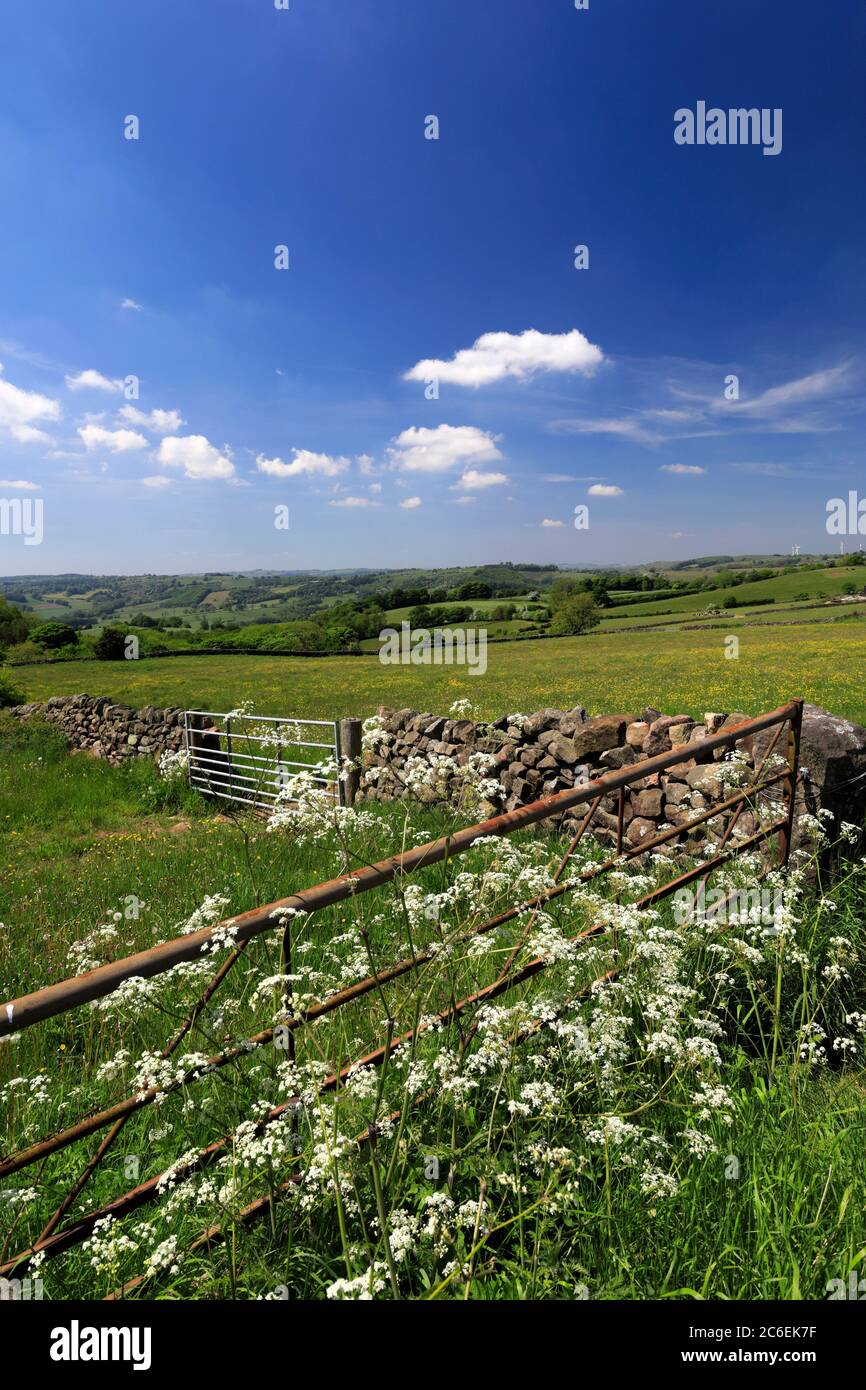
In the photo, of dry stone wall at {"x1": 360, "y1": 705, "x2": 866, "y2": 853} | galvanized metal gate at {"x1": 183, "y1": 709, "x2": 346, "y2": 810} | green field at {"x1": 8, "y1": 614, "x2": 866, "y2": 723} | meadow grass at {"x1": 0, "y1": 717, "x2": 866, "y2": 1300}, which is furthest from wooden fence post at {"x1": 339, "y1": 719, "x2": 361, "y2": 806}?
meadow grass at {"x1": 0, "y1": 717, "x2": 866, "y2": 1300}

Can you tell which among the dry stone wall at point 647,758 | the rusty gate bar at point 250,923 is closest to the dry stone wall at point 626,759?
the dry stone wall at point 647,758

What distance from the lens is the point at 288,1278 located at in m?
1.88

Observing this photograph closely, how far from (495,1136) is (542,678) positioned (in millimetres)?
26857

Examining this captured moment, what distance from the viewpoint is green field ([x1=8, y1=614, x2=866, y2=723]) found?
18812mm

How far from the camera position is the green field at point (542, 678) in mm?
18812

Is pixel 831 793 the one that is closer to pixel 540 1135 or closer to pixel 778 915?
pixel 778 915

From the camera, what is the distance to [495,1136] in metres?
2.40

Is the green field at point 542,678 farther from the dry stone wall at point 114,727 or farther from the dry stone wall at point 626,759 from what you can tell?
the dry stone wall at point 114,727

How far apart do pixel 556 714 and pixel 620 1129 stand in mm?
6176

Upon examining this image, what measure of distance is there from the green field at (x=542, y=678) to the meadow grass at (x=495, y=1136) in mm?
7477

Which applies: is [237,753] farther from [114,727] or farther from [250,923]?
[250,923]

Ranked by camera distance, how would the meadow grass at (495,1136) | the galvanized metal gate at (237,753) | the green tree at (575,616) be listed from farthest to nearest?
the green tree at (575,616), the galvanized metal gate at (237,753), the meadow grass at (495,1136)

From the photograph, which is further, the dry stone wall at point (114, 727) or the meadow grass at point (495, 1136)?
the dry stone wall at point (114, 727)

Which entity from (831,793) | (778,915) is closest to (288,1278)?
(778,915)
